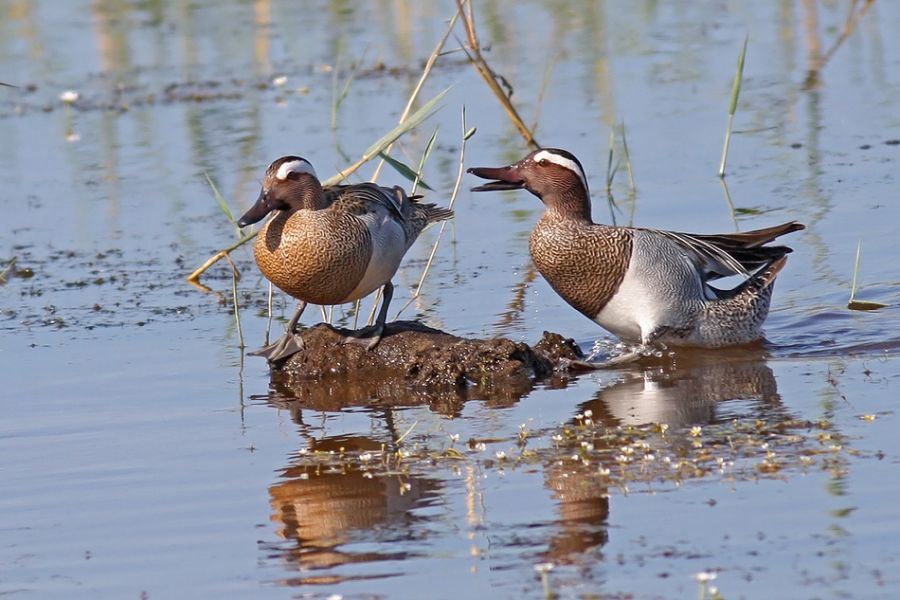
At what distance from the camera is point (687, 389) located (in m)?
6.49

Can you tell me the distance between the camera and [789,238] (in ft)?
29.5

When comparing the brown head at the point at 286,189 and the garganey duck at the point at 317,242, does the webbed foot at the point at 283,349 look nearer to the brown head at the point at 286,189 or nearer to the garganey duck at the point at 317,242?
the garganey duck at the point at 317,242

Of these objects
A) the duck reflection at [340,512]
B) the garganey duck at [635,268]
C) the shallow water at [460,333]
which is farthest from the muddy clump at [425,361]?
the duck reflection at [340,512]

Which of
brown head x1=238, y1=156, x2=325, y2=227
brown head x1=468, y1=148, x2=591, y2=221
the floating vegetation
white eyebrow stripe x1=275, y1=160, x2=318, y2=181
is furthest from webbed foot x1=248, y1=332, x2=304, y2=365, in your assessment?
the floating vegetation

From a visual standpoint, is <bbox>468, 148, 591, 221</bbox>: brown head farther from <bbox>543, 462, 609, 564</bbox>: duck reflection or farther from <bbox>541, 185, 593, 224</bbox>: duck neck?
<bbox>543, 462, 609, 564</bbox>: duck reflection

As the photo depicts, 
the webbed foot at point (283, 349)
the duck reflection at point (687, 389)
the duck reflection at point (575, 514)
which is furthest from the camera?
the webbed foot at point (283, 349)

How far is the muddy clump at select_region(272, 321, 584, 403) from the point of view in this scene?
668 centimetres

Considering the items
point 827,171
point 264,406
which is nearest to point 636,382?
point 264,406

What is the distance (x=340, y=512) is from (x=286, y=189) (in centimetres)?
220

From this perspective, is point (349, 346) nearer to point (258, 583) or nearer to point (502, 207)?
point (258, 583)

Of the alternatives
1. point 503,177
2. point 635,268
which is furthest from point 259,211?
point 635,268

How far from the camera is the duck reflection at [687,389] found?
6.03m

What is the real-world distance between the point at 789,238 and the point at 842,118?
3.05 m

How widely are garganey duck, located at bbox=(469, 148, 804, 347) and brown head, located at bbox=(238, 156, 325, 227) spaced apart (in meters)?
0.76
